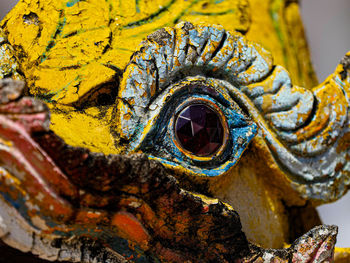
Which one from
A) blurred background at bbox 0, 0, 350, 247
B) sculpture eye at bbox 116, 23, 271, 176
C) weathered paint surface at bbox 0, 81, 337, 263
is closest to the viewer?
weathered paint surface at bbox 0, 81, 337, 263

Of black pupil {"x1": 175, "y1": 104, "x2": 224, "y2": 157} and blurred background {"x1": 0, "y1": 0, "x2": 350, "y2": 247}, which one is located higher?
blurred background {"x1": 0, "y1": 0, "x2": 350, "y2": 247}

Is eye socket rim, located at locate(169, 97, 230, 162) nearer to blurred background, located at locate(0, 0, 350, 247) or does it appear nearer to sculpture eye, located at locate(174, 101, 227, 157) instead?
sculpture eye, located at locate(174, 101, 227, 157)

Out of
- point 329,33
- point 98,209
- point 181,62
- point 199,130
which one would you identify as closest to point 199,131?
point 199,130

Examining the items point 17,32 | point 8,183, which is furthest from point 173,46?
point 8,183

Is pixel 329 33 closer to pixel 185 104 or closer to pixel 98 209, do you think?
pixel 185 104

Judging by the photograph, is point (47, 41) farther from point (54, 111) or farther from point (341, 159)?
point (341, 159)

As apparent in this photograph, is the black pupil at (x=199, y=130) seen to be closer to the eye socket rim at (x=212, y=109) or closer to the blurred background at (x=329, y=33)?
the eye socket rim at (x=212, y=109)

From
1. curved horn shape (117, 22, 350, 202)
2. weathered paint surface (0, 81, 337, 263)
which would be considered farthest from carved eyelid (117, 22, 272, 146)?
weathered paint surface (0, 81, 337, 263)
